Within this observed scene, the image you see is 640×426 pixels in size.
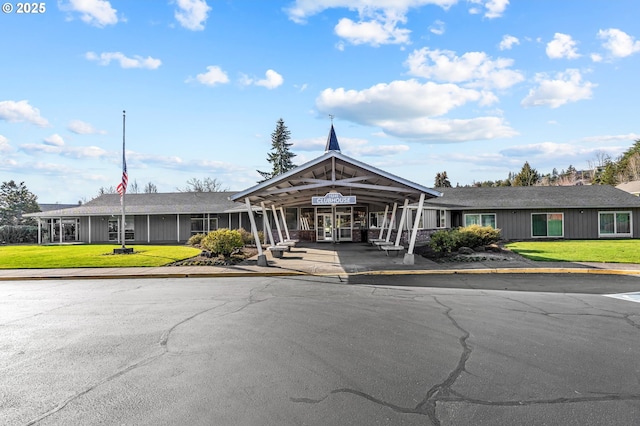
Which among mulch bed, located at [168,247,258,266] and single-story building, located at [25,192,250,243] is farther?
single-story building, located at [25,192,250,243]

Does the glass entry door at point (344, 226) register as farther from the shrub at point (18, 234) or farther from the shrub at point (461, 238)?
the shrub at point (18, 234)

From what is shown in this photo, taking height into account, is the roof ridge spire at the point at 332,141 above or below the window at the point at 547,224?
above

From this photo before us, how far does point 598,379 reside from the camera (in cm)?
427

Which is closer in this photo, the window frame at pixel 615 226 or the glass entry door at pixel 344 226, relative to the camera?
the window frame at pixel 615 226

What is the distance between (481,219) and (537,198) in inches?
175

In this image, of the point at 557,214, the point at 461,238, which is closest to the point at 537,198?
the point at 557,214

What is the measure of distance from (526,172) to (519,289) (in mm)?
60986

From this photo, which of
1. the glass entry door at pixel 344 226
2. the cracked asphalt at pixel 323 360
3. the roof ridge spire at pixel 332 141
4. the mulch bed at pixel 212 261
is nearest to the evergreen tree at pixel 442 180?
the glass entry door at pixel 344 226

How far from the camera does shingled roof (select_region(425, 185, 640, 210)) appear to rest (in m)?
26.5

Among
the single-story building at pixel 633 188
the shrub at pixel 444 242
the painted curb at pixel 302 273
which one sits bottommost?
the painted curb at pixel 302 273

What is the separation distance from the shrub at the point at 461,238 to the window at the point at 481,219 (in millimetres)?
8920

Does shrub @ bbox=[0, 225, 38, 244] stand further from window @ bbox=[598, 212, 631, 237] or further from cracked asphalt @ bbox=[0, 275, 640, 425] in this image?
window @ bbox=[598, 212, 631, 237]

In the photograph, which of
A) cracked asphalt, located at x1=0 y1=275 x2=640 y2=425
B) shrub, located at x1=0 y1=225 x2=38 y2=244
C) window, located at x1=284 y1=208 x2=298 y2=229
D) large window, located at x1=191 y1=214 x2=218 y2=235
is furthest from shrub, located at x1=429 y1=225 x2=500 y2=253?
shrub, located at x1=0 y1=225 x2=38 y2=244

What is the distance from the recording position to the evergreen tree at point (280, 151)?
173 ft
